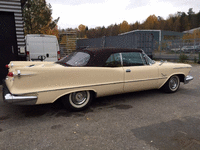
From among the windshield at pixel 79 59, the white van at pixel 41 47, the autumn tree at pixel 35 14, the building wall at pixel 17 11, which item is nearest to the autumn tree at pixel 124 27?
the autumn tree at pixel 35 14

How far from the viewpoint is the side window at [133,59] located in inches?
170

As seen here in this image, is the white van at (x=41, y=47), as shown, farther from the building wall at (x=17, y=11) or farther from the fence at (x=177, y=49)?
the fence at (x=177, y=49)

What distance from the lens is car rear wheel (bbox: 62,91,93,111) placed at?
3608 millimetres

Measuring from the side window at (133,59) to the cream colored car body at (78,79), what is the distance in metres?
0.13

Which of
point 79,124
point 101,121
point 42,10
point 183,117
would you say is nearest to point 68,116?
point 79,124

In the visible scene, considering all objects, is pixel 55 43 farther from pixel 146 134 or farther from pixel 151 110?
pixel 146 134

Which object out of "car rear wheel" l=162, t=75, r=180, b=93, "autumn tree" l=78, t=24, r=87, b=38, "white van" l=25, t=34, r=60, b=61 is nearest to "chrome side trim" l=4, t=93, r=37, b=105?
"car rear wheel" l=162, t=75, r=180, b=93

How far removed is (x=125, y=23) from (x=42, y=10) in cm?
8582

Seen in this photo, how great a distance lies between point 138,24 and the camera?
98438 mm

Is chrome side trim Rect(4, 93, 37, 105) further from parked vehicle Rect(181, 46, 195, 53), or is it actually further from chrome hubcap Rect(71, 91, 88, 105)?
parked vehicle Rect(181, 46, 195, 53)

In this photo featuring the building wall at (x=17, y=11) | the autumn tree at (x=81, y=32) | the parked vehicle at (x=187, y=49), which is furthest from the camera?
the autumn tree at (x=81, y=32)

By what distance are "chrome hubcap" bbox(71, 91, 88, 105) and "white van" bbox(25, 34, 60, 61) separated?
219 inches

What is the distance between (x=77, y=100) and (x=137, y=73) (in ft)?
5.56

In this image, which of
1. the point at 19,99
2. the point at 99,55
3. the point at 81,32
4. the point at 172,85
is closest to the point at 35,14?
the point at 99,55
